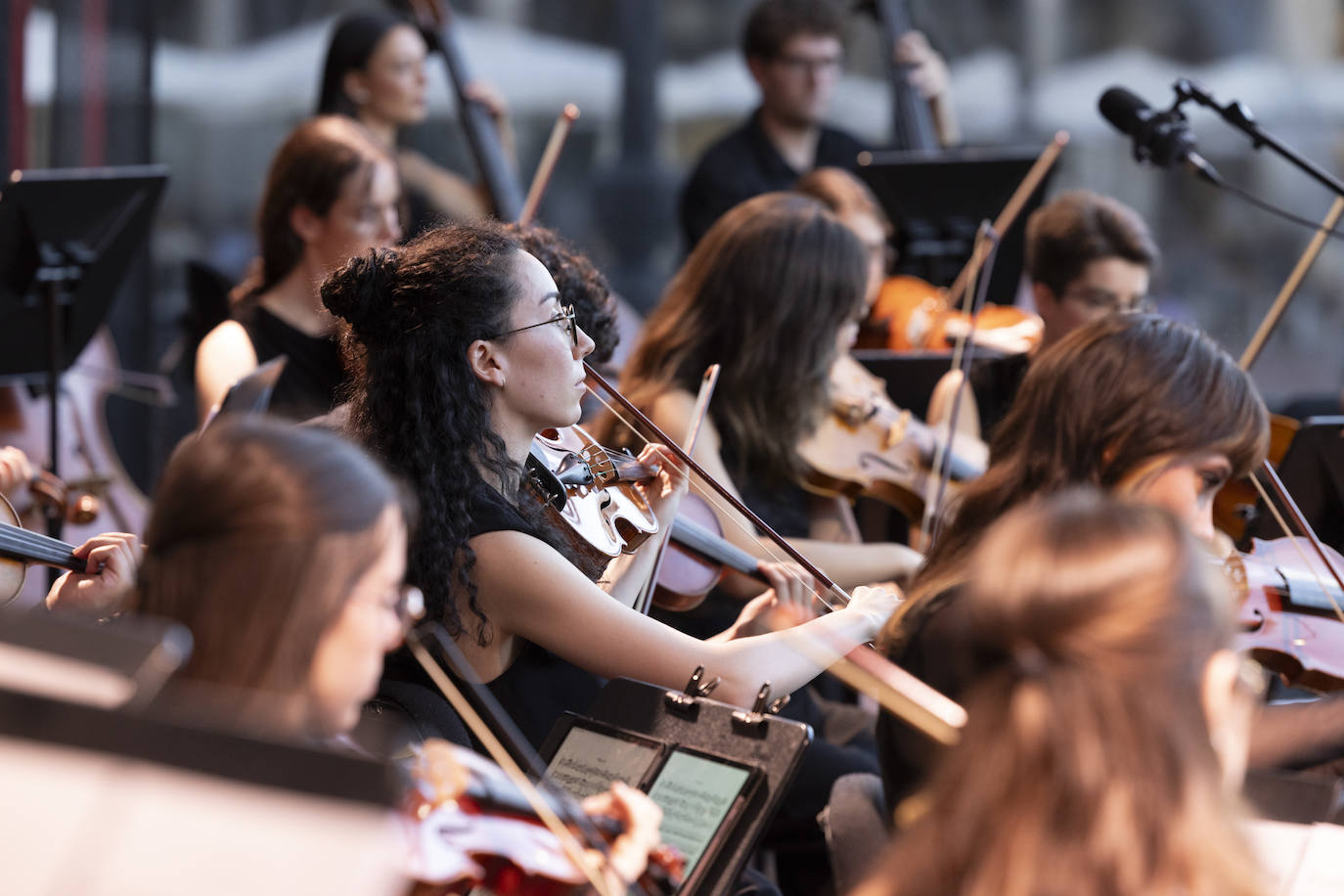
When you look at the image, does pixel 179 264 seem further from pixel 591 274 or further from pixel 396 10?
pixel 591 274

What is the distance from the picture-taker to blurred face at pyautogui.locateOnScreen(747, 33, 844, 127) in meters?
3.64

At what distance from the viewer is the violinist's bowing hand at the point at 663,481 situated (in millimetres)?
1913

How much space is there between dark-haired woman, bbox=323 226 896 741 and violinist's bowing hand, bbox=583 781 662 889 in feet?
1.48

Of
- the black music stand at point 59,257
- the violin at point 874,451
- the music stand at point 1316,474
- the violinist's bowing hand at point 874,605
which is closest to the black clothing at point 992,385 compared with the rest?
the violin at point 874,451

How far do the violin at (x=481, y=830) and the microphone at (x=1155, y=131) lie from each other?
173cm

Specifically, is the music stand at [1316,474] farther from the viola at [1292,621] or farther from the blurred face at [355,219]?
the blurred face at [355,219]

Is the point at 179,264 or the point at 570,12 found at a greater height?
the point at 570,12

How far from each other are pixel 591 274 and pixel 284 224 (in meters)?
0.86

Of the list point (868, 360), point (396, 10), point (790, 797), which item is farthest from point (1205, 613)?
point (396, 10)

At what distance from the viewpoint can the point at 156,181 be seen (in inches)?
106

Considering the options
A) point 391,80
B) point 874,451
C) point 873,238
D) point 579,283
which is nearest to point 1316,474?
point 874,451

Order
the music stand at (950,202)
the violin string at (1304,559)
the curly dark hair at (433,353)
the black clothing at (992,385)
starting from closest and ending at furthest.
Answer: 1. the curly dark hair at (433,353)
2. the violin string at (1304,559)
3. the black clothing at (992,385)
4. the music stand at (950,202)

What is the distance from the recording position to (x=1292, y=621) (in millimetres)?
1756

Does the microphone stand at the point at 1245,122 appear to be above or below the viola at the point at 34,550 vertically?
above
